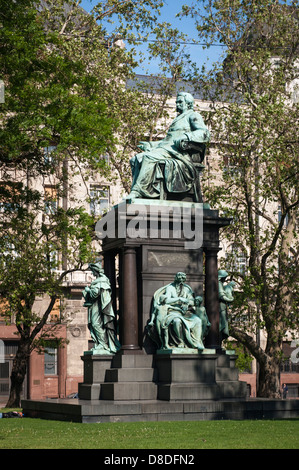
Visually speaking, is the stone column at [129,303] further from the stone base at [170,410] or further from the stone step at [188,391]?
the stone base at [170,410]

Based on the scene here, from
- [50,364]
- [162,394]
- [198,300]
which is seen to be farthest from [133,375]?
[50,364]

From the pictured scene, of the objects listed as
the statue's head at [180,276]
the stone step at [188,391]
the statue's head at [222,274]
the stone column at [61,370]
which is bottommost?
the stone column at [61,370]

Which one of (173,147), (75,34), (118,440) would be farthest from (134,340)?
(75,34)

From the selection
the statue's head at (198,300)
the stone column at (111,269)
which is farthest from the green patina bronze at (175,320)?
the stone column at (111,269)

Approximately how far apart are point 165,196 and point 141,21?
15875 millimetres

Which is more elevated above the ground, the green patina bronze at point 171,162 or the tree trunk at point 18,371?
the green patina bronze at point 171,162

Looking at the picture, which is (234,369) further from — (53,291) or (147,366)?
(53,291)

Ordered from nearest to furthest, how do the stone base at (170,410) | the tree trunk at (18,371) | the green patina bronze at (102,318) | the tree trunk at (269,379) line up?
the stone base at (170,410) → the green patina bronze at (102,318) → the tree trunk at (269,379) → the tree trunk at (18,371)

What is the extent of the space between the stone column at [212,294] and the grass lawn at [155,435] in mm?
3967

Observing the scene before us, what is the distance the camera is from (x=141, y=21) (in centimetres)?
3406

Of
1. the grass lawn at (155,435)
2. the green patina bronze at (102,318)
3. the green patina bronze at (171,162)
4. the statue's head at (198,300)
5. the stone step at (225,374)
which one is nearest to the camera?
the grass lawn at (155,435)

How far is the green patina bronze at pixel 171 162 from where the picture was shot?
2005cm

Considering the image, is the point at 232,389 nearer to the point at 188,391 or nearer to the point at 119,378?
the point at 188,391

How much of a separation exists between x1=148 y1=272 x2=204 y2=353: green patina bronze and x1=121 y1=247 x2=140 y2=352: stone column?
394mm
